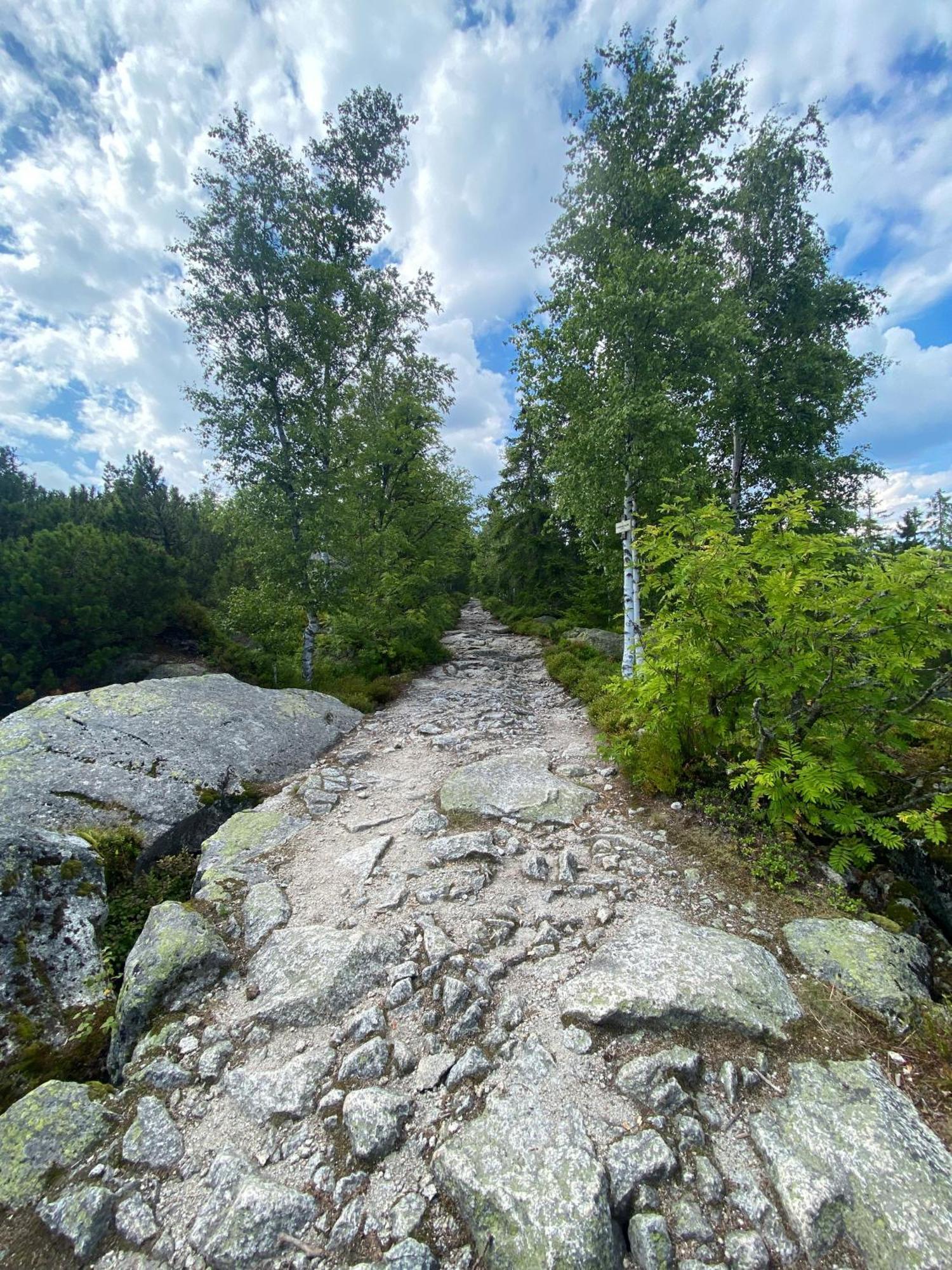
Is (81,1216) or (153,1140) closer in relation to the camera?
(81,1216)

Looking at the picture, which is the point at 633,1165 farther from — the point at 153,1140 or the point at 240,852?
the point at 240,852

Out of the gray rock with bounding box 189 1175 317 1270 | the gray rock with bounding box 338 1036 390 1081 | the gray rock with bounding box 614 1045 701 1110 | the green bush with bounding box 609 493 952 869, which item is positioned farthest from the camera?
the green bush with bounding box 609 493 952 869

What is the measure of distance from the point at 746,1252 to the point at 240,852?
529 cm

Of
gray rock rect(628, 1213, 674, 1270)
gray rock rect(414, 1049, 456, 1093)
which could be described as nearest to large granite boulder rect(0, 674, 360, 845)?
gray rock rect(414, 1049, 456, 1093)

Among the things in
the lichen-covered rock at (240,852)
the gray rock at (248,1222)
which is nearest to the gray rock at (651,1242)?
the gray rock at (248,1222)

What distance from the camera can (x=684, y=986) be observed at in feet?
11.4

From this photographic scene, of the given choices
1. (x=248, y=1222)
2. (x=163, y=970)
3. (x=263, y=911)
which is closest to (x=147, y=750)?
(x=263, y=911)

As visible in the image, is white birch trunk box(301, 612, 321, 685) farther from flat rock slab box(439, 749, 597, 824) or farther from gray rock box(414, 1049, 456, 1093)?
gray rock box(414, 1049, 456, 1093)

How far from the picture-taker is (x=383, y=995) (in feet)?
12.3

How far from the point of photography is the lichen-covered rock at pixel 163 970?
3676 millimetres

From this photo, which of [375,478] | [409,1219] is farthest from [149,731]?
[375,478]

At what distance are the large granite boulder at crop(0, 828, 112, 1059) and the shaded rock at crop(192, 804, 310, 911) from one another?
0.92 metres

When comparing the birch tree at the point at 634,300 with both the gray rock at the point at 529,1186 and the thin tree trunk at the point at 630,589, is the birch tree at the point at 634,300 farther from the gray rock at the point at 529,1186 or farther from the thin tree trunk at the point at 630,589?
the gray rock at the point at 529,1186

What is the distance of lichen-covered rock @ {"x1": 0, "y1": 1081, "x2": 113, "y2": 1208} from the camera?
2.74 meters
